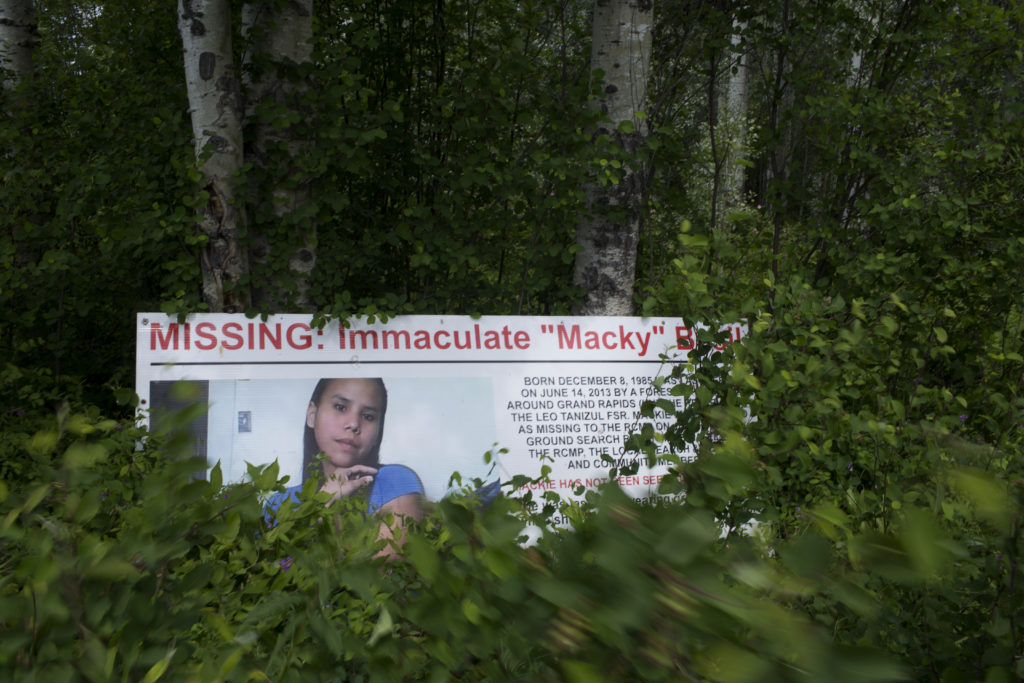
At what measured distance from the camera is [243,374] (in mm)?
3842

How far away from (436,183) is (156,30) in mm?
1919

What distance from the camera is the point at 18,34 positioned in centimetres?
598

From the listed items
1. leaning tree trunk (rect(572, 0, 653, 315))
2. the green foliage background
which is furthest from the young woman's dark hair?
leaning tree trunk (rect(572, 0, 653, 315))

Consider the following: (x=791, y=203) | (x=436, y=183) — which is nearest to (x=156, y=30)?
(x=436, y=183)

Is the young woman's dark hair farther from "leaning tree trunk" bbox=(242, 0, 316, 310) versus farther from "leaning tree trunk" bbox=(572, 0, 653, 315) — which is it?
"leaning tree trunk" bbox=(572, 0, 653, 315)

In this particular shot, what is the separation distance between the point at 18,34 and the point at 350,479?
473 cm

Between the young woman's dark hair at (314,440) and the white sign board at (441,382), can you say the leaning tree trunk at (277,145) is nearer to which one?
the white sign board at (441,382)

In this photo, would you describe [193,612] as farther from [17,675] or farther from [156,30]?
[156,30]

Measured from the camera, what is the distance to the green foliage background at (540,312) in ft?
2.68

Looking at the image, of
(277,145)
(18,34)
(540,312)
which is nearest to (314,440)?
(277,145)

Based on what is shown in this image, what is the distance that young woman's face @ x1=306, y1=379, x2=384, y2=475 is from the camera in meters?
3.94

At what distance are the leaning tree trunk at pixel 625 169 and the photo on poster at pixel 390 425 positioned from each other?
1185 millimetres

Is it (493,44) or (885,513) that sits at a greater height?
(493,44)

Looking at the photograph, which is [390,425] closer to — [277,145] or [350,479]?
[350,479]
